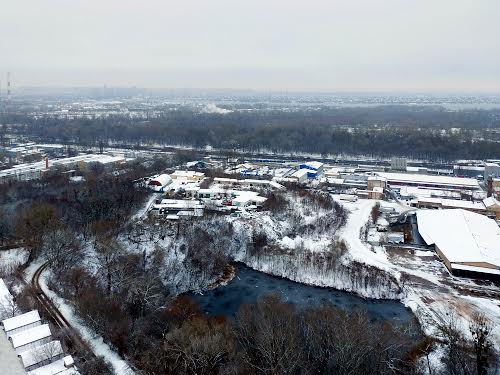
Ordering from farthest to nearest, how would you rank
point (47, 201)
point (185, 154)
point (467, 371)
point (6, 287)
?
1. point (185, 154)
2. point (47, 201)
3. point (6, 287)
4. point (467, 371)

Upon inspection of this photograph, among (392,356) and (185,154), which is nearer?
(392,356)

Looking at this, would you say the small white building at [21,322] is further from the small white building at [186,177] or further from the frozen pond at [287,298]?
the small white building at [186,177]

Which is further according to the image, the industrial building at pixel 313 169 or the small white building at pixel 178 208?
the industrial building at pixel 313 169

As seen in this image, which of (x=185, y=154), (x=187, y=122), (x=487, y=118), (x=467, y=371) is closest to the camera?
(x=467, y=371)

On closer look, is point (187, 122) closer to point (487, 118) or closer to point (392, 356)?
point (487, 118)

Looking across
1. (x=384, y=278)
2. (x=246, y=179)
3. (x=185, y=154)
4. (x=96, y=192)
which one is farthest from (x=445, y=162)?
(x=96, y=192)

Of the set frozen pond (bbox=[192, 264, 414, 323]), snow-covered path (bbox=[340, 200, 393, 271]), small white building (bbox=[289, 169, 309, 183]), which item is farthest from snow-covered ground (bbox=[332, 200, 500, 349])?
small white building (bbox=[289, 169, 309, 183])

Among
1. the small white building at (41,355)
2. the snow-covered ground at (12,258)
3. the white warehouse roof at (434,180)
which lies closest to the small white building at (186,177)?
the snow-covered ground at (12,258)
